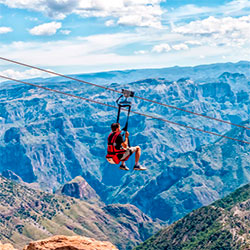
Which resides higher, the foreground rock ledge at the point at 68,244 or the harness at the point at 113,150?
the harness at the point at 113,150

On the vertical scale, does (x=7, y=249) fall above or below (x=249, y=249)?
above

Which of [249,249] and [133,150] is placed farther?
[249,249]

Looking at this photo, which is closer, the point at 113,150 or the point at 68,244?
the point at 68,244

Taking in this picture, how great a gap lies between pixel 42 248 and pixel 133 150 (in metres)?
11.0

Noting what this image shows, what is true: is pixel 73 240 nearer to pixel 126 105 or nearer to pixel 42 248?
pixel 42 248

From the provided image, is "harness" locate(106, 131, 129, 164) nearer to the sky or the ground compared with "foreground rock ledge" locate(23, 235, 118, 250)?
nearer to the sky

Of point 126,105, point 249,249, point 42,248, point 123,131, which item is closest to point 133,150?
point 123,131

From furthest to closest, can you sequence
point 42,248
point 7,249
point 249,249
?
point 249,249, point 7,249, point 42,248

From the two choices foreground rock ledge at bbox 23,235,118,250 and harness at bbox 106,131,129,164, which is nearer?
foreground rock ledge at bbox 23,235,118,250

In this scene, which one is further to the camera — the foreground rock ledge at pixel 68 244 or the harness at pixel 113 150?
the harness at pixel 113 150

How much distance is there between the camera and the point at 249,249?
11919 centimetres

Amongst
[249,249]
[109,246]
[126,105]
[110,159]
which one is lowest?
[249,249]

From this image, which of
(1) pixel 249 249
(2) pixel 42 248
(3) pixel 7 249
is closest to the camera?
(2) pixel 42 248

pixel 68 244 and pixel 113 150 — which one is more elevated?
pixel 113 150
